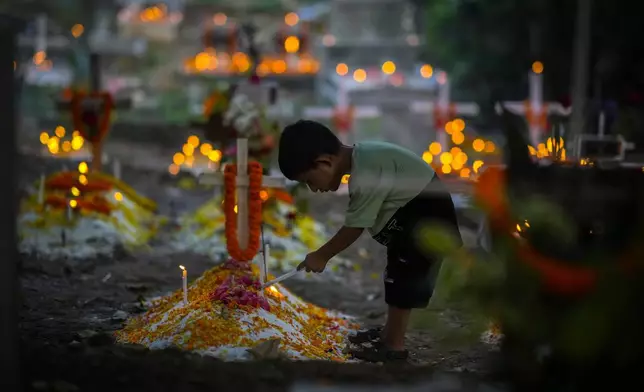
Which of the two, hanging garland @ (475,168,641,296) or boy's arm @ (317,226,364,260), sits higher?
hanging garland @ (475,168,641,296)

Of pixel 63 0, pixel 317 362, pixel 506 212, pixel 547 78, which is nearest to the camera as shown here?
pixel 506 212

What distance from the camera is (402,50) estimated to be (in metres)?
16.6

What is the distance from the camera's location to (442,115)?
12461 mm

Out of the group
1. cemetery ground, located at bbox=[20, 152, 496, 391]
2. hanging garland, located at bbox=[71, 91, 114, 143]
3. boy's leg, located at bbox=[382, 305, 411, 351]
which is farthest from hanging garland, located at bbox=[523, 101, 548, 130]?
boy's leg, located at bbox=[382, 305, 411, 351]

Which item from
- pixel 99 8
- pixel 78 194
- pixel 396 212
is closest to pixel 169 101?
pixel 99 8

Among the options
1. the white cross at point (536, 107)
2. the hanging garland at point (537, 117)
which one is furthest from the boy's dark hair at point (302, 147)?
the hanging garland at point (537, 117)

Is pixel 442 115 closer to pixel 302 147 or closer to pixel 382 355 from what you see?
pixel 382 355

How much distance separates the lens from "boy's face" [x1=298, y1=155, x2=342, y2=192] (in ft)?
13.2

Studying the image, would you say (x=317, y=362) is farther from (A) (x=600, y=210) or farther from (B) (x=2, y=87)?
(B) (x=2, y=87)

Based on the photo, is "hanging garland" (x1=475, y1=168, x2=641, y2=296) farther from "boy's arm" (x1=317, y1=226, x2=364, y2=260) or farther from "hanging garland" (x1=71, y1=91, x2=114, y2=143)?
"hanging garland" (x1=71, y1=91, x2=114, y2=143)

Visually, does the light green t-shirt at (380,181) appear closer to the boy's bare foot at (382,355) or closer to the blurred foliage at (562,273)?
the boy's bare foot at (382,355)

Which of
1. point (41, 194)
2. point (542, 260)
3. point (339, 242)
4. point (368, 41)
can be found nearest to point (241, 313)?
point (339, 242)

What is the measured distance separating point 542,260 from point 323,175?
1570 millimetres

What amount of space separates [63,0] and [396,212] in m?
12.6
